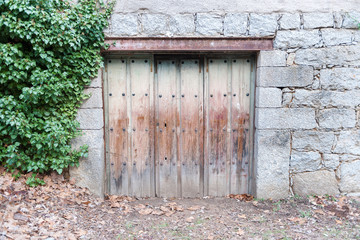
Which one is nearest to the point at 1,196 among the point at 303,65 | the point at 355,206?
the point at 303,65

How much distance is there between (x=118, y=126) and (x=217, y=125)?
4.31ft

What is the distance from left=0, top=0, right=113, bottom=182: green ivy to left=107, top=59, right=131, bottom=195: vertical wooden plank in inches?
13.2

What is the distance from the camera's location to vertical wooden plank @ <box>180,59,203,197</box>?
3.62 m

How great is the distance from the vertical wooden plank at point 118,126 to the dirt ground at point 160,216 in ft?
0.85

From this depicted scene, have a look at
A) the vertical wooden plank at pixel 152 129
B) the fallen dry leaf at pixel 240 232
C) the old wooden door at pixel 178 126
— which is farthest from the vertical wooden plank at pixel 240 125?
the vertical wooden plank at pixel 152 129

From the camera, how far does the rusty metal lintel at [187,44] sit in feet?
10.9

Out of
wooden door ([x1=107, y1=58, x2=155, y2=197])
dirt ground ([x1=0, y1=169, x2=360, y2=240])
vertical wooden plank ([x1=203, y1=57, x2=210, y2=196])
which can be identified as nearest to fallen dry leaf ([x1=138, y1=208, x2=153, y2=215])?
dirt ground ([x1=0, y1=169, x2=360, y2=240])

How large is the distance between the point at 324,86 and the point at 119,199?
2.97 meters

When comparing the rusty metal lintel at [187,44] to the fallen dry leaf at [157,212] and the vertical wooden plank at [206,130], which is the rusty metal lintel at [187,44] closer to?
the vertical wooden plank at [206,130]

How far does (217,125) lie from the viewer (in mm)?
3672

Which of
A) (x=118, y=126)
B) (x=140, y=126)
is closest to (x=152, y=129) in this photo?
(x=140, y=126)

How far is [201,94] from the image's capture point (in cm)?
364

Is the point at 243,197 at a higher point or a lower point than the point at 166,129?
lower

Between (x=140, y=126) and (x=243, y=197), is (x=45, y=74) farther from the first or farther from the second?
(x=243, y=197)
